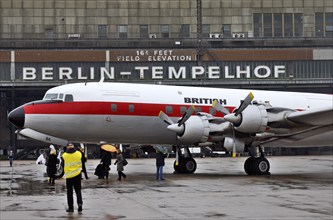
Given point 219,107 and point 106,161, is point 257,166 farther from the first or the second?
point 106,161

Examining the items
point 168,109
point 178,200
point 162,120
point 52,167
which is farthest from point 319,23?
point 178,200

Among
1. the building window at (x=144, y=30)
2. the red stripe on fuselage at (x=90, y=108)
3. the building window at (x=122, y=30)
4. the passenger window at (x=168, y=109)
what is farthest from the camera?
the building window at (x=144, y=30)

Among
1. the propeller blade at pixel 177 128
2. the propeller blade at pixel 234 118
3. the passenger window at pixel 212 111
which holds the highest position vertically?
the passenger window at pixel 212 111

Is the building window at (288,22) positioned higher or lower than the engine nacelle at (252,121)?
higher

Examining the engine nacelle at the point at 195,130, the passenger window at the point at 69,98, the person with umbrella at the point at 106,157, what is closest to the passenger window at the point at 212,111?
the engine nacelle at the point at 195,130

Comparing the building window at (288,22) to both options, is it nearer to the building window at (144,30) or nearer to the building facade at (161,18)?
the building facade at (161,18)

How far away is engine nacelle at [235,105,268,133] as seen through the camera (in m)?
29.2

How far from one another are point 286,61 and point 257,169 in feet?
179

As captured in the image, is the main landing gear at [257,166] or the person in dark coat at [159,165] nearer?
the person in dark coat at [159,165]

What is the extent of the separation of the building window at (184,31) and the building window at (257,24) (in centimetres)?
1062

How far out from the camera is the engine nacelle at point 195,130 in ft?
100

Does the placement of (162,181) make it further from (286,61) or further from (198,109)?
(286,61)

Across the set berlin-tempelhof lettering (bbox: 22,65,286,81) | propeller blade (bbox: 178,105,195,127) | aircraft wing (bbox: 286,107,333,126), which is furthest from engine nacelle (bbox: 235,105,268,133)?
berlin-tempelhof lettering (bbox: 22,65,286,81)

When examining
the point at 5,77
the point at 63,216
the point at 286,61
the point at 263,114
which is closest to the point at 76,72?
the point at 5,77
